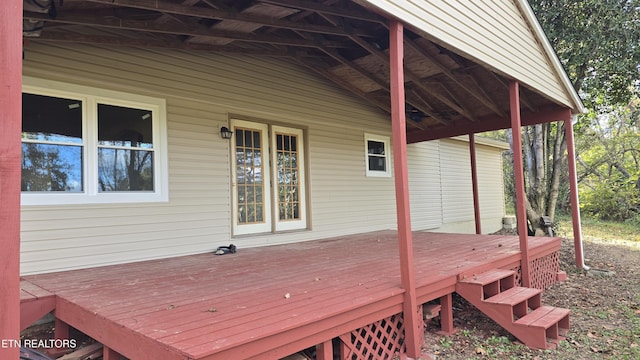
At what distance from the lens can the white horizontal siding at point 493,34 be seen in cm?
322

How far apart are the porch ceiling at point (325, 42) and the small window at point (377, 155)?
29.5 inches

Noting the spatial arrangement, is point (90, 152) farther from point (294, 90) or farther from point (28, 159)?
point (294, 90)

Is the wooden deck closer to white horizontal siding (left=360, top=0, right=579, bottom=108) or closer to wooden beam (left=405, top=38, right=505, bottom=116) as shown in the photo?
white horizontal siding (left=360, top=0, right=579, bottom=108)

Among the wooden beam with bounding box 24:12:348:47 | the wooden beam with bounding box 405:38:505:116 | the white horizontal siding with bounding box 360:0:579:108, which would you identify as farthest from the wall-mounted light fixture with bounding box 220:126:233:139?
the white horizontal siding with bounding box 360:0:579:108

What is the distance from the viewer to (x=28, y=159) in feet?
11.4

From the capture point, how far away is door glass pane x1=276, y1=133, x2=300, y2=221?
18.7ft

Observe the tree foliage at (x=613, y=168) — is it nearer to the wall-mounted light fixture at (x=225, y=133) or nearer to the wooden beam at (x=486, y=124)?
the wooden beam at (x=486, y=124)

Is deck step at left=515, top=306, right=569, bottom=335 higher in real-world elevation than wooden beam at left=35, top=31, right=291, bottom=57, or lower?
lower

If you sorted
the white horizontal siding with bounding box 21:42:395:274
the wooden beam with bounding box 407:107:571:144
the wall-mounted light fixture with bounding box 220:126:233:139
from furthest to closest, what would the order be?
the wooden beam with bounding box 407:107:571:144, the wall-mounted light fixture with bounding box 220:126:233:139, the white horizontal siding with bounding box 21:42:395:274

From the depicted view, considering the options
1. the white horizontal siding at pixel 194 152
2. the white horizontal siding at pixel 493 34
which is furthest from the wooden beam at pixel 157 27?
the white horizontal siding at pixel 493 34

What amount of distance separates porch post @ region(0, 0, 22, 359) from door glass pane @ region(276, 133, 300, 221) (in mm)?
4292

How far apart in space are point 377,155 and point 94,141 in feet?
16.5

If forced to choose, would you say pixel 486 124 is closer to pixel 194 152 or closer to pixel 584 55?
pixel 584 55

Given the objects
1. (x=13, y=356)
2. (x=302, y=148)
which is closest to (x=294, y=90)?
(x=302, y=148)
